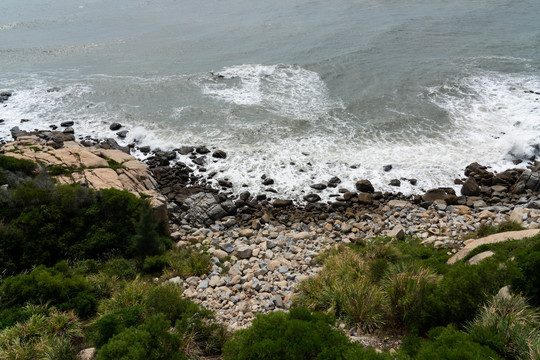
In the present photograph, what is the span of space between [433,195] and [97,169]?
15.5 meters

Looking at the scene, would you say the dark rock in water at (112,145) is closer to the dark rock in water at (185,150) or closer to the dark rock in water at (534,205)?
the dark rock in water at (185,150)

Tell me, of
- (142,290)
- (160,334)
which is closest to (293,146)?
(142,290)

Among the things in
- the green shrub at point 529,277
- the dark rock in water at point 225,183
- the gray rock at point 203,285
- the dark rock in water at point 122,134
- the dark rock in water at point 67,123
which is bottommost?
the dark rock in water at point 225,183

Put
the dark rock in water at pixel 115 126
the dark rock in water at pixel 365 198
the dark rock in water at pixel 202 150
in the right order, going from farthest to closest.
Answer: the dark rock in water at pixel 115 126 < the dark rock in water at pixel 202 150 < the dark rock in water at pixel 365 198

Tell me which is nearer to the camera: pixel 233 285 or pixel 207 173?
pixel 233 285

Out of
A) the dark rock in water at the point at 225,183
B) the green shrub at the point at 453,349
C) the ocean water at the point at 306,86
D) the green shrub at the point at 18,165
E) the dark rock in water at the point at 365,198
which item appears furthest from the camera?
the ocean water at the point at 306,86

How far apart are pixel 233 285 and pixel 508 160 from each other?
16875mm

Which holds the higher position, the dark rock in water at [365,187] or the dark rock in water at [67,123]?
the dark rock in water at [67,123]

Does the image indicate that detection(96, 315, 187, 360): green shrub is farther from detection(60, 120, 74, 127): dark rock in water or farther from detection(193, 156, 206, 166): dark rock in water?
detection(60, 120, 74, 127): dark rock in water

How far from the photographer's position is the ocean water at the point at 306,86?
66.9ft

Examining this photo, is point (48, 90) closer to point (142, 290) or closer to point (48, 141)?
point (48, 141)

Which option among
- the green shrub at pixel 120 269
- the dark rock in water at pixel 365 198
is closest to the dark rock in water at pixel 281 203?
the dark rock in water at pixel 365 198

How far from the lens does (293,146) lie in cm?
2169

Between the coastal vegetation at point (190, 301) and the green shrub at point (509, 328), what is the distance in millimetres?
21
